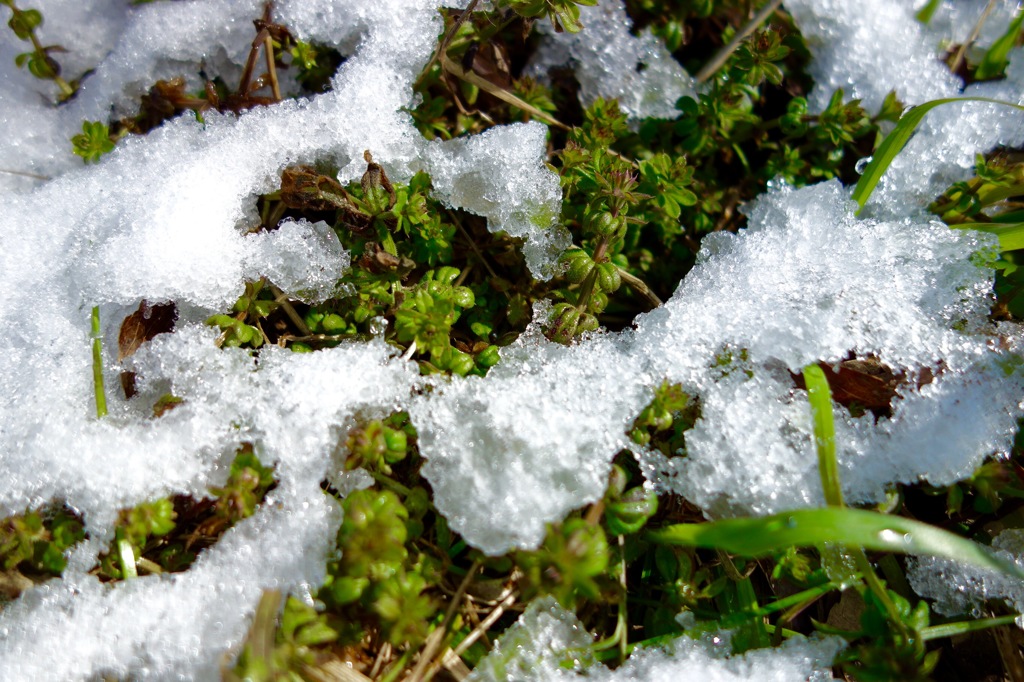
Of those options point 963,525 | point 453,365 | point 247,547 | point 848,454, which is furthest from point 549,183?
point 963,525

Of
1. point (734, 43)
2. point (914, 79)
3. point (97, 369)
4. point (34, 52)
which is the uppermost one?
point (914, 79)

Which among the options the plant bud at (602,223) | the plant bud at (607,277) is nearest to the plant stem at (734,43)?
the plant bud at (602,223)

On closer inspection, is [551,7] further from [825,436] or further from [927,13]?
[927,13]

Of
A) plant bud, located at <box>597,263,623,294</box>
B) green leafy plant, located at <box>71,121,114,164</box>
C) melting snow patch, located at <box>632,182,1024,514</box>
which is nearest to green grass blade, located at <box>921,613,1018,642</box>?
melting snow patch, located at <box>632,182,1024,514</box>

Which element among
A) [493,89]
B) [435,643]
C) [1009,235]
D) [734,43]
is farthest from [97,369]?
[1009,235]

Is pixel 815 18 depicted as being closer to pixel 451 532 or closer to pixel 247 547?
pixel 451 532

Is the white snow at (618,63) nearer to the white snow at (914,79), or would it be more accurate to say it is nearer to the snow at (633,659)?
the white snow at (914,79)
